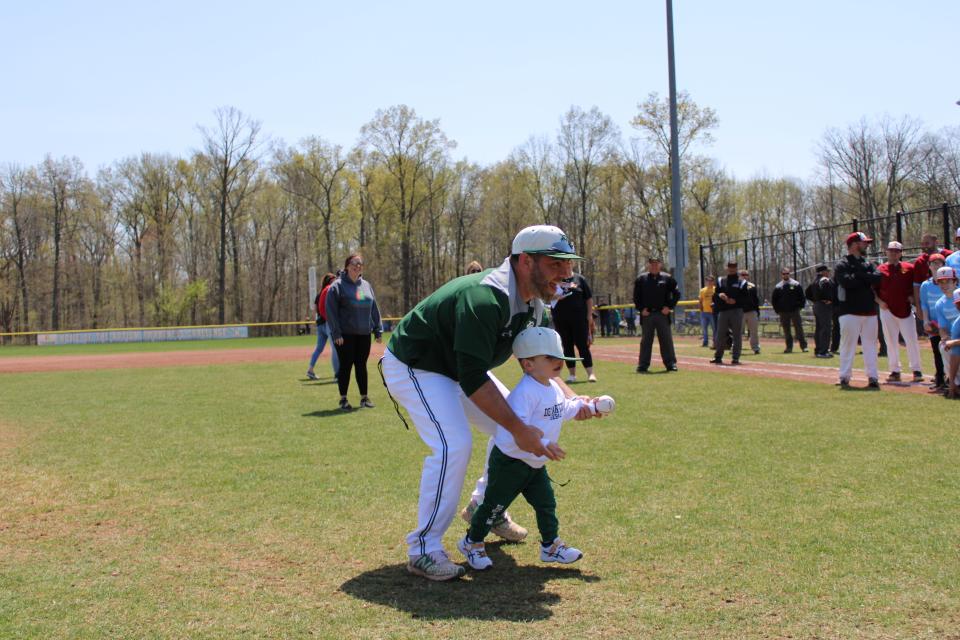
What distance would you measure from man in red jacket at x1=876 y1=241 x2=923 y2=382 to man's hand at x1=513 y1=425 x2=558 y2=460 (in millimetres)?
9816

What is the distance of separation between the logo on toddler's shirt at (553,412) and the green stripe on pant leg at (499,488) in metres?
0.27

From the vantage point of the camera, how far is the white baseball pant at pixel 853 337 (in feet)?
37.7

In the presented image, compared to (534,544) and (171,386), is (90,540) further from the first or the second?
(171,386)

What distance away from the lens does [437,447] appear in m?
4.14

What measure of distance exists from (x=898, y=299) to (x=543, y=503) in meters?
9.93

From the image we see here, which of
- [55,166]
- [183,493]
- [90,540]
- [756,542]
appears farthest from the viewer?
[55,166]

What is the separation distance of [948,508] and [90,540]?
533cm

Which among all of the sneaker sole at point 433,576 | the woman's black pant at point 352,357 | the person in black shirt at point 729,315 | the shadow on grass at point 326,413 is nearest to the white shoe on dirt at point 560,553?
the sneaker sole at point 433,576

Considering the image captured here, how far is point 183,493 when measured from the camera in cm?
621

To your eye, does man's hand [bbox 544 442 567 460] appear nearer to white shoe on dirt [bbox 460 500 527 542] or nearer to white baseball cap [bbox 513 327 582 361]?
white baseball cap [bbox 513 327 582 361]

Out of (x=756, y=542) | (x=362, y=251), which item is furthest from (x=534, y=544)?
(x=362, y=251)

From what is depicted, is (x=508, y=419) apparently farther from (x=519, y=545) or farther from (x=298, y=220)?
(x=298, y=220)

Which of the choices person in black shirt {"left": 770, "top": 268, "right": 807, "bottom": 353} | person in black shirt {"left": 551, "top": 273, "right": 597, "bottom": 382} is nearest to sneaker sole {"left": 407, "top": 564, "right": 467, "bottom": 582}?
person in black shirt {"left": 551, "top": 273, "right": 597, "bottom": 382}

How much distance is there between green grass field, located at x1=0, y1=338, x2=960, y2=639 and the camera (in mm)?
3520
